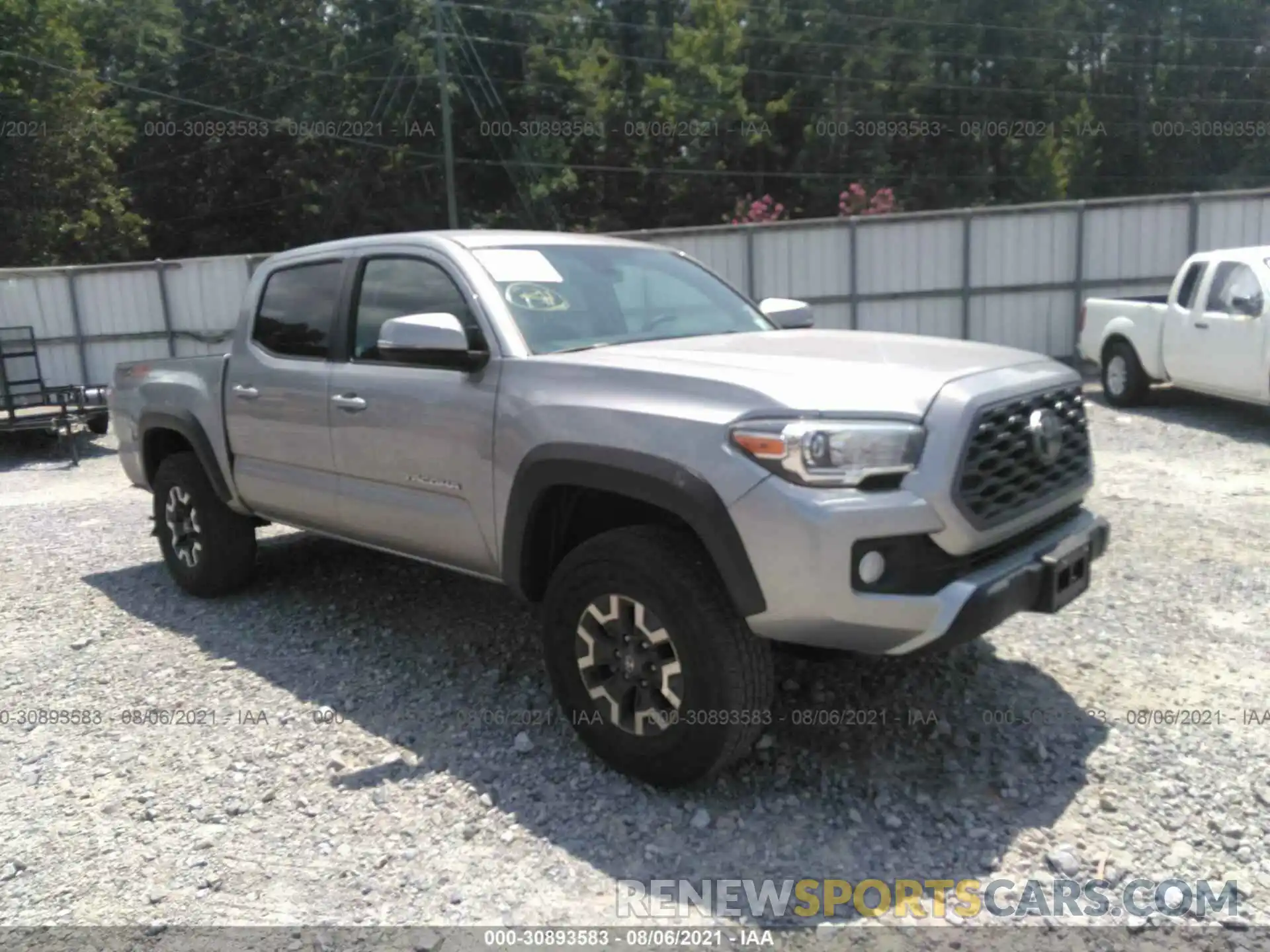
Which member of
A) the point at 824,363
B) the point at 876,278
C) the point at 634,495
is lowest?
the point at 876,278

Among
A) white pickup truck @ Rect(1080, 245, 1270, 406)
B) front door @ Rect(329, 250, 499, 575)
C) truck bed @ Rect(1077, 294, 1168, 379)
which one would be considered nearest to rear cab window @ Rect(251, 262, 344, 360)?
front door @ Rect(329, 250, 499, 575)

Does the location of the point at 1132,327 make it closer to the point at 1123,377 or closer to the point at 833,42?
the point at 1123,377

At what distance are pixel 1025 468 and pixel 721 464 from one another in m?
1.07

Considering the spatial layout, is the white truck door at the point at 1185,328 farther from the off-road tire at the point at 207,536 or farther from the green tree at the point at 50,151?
the green tree at the point at 50,151

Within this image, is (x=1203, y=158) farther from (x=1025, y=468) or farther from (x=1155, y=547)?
(x=1025, y=468)

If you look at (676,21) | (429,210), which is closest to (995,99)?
(676,21)

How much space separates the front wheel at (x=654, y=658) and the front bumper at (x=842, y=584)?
0.18m

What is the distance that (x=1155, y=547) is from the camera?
6.23 metres

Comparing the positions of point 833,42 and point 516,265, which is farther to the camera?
point 833,42

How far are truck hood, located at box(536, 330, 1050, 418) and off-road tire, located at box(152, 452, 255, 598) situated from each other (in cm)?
283

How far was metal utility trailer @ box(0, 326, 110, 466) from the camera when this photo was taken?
12.3 m

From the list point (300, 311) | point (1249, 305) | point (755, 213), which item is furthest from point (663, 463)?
point (755, 213)

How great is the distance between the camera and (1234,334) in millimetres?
9906

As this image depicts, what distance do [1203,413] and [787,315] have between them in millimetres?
7955
